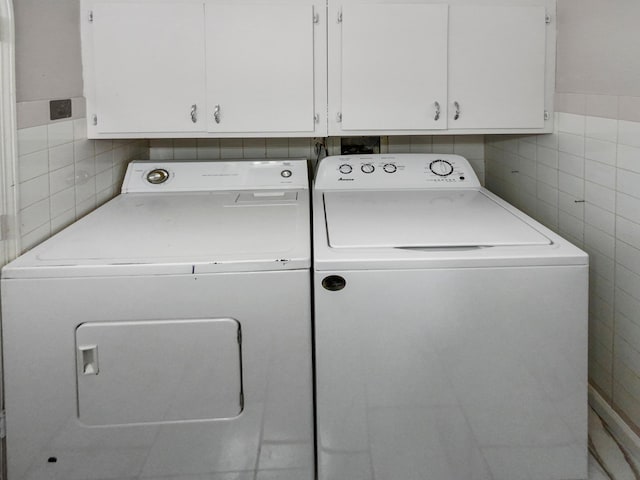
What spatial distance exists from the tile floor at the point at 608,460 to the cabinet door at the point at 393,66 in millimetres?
1377

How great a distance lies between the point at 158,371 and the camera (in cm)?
160

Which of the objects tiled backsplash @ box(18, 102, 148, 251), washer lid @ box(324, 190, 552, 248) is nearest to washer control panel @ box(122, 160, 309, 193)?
tiled backsplash @ box(18, 102, 148, 251)

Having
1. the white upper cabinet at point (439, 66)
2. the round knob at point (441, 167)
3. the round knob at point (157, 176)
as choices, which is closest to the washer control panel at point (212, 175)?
the round knob at point (157, 176)

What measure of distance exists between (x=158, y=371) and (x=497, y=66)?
1.85 meters

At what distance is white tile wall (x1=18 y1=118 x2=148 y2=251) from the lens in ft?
5.81

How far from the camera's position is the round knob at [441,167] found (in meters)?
2.62

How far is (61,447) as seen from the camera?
161cm

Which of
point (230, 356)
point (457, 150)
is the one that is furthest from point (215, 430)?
point (457, 150)

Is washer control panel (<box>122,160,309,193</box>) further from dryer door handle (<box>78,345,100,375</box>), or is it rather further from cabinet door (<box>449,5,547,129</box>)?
dryer door handle (<box>78,345,100,375</box>)

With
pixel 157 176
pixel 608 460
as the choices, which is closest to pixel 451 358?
pixel 608 460

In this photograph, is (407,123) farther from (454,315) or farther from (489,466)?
(489,466)

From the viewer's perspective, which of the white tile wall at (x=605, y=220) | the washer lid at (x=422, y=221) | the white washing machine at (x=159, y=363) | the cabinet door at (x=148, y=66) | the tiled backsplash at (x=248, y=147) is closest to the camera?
the white washing machine at (x=159, y=363)

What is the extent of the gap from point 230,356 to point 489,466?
88 cm

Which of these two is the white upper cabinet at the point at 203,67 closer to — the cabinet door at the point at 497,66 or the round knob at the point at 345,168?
the round knob at the point at 345,168
